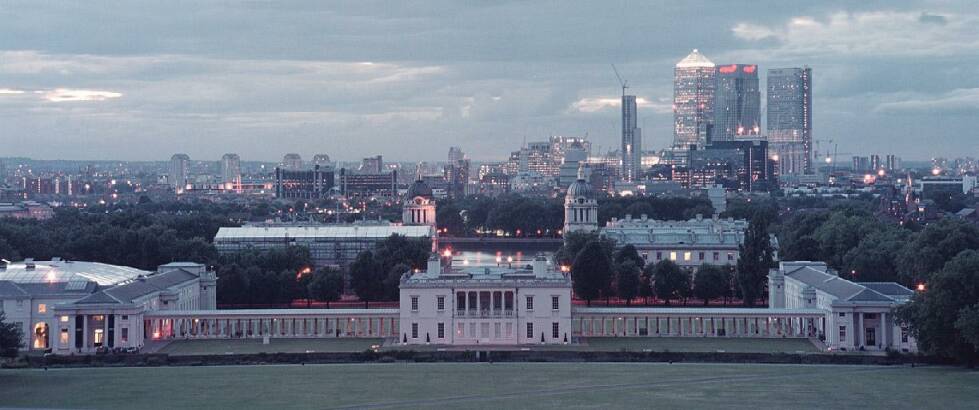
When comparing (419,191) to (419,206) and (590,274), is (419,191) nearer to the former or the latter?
(419,206)

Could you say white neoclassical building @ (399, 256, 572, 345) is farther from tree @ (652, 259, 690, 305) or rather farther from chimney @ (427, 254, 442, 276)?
tree @ (652, 259, 690, 305)

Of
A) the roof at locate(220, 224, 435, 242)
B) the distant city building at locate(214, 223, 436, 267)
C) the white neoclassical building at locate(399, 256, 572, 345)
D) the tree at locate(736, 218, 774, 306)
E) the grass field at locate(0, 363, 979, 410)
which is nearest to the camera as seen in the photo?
the grass field at locate(0, 363, 979, 410)

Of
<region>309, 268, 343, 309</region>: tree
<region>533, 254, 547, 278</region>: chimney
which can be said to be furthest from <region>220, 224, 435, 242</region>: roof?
<region>533, 254, 547, 278</region>: chimney

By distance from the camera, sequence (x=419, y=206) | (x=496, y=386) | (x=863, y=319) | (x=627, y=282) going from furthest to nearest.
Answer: (x=419, y=206), (x=627, y=282), (x=863, y=319), (x=496, y=386)

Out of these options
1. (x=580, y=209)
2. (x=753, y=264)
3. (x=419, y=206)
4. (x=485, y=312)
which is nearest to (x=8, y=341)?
(x=485, y=312)

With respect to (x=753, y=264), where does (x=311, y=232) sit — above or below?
above

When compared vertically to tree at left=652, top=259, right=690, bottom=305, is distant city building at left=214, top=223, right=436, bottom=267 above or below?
above

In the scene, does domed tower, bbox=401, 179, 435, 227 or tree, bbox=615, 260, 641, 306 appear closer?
tree, bbox=615, 260, 641, 306
